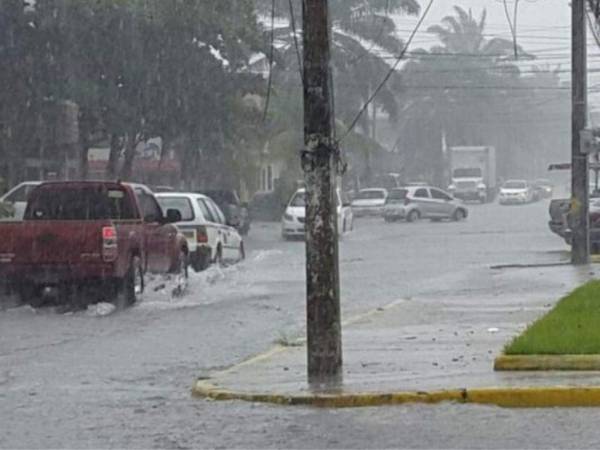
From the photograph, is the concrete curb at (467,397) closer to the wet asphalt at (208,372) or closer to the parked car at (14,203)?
the wet asphalt at (208,372)

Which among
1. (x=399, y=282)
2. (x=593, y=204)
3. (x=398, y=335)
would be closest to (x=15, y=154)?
(x=593, y=204)

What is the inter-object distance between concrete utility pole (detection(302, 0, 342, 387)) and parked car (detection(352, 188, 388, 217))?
57662 millimetres

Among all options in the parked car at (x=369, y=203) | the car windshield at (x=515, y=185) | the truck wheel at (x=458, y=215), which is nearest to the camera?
the truck wheel at (x=458, y=215)

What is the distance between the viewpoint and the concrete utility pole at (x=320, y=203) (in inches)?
511

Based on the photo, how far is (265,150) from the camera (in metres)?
69.9

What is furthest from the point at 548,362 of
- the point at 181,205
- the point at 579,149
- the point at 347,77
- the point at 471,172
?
the point at 471,172

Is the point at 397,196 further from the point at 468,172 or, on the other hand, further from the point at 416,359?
the point at 416,359

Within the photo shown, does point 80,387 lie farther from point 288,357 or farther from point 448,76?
point 448,76

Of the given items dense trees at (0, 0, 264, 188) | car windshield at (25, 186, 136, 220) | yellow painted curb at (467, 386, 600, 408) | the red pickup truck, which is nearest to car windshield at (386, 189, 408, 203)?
dense trees at (0, 0, 264, 188)

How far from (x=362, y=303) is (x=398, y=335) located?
628 cm

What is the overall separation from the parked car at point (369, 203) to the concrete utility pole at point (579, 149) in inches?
1605

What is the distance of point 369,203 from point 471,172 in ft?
61.3

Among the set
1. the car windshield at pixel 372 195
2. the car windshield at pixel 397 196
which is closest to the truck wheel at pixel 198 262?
the car windshield at pixel 397 196

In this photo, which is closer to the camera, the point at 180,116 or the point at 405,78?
the point at 180,116
